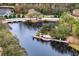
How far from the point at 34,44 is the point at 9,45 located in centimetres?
17

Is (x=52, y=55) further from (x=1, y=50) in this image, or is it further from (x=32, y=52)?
(x=1, y=50)

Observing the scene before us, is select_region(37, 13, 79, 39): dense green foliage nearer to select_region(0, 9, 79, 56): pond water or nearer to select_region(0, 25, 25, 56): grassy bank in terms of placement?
select_region(0, 9, 79, 56): pond water

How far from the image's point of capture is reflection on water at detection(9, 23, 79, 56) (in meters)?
1.34

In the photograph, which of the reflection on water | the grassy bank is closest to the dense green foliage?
the reflection on water

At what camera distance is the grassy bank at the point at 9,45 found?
1.35m

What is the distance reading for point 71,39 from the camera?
1.35 metres

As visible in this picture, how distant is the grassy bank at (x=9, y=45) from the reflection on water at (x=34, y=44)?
0.03m

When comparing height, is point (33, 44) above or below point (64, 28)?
below

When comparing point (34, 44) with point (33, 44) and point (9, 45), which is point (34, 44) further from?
point (9, 45)

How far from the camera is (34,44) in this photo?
1360mm

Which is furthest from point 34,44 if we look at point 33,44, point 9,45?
point 9,45

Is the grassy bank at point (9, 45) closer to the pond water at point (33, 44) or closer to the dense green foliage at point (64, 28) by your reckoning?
the pond water at point (33, 44)

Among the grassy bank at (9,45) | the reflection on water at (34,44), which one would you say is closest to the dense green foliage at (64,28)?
the reflection on water at (34,44)

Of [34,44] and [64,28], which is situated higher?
[64,28]
